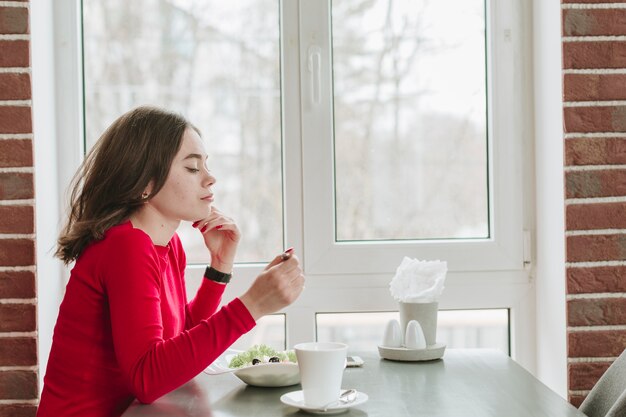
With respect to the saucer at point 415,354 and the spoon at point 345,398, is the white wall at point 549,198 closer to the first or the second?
the saucer at point 415,354

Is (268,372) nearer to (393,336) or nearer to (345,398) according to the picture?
(345,398)

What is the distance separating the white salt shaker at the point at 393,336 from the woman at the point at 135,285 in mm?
341

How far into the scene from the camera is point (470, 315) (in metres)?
2.24

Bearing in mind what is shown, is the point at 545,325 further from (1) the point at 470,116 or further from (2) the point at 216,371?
(2) the point at 216,371

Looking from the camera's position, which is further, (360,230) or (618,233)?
(360,230)

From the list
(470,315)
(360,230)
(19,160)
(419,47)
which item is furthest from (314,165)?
(19,160)

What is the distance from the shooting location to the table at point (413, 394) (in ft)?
4.34

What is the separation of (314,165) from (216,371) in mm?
729

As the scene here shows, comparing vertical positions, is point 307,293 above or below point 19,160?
below

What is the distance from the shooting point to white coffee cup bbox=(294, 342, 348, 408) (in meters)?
1.28

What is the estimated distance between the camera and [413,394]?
4.75 feet

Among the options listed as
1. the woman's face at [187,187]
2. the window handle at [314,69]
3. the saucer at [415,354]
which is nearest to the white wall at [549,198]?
the saucer at [415,354]

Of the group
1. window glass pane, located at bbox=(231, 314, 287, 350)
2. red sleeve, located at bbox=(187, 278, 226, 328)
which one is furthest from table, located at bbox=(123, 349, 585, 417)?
window glass pane, located at bbox=(231, 314, 287, 350)

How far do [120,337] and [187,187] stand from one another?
36 centimetres
